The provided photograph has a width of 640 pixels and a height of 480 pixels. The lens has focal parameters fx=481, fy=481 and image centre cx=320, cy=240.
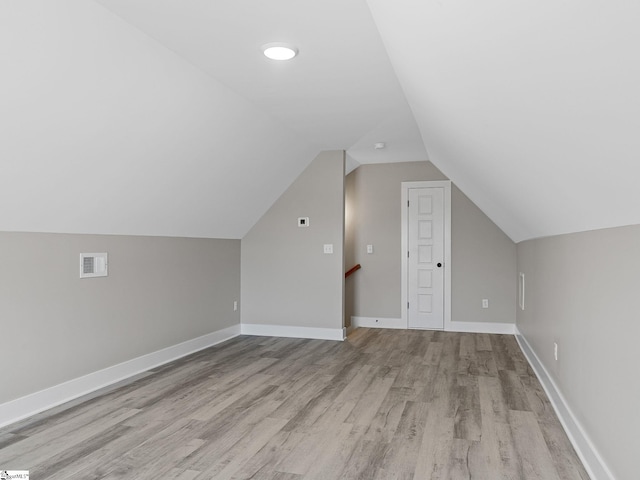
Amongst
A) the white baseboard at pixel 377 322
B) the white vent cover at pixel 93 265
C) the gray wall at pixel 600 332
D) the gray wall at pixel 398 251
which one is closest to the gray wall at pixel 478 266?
the gray wall at pixel 398 251

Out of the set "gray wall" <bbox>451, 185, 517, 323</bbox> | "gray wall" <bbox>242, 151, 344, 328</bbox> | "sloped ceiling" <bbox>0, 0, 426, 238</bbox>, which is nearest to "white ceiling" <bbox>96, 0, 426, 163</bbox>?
"sloped ceiling" <bbox>0, 0, 426, 238</bbox>

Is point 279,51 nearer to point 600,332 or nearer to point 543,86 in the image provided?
point 543,86

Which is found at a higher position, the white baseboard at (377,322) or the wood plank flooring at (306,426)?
the white baseboard at (377,322)

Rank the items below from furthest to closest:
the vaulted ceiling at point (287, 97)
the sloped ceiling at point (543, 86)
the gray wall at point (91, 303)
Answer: the gray wall at point (91, 303) < the vaulted ceiling at point (287, 97) < the sloped ceiling at point (543, 86)

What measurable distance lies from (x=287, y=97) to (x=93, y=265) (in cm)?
199

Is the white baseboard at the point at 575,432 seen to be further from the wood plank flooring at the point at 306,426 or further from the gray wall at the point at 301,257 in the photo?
the gray wall at the point at 301,257

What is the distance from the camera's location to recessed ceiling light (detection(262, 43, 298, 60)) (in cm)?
290

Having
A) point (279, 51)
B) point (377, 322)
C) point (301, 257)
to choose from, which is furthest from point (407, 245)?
point (279, 51)

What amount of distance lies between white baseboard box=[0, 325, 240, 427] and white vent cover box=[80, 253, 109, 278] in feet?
2.45

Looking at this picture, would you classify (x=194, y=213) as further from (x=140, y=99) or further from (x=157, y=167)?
(x=140, y=99)

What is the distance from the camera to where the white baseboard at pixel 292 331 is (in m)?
5.72

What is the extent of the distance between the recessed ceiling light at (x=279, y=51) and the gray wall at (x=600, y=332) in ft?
6.51

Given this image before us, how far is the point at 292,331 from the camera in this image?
589cm

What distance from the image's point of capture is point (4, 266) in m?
2.94
